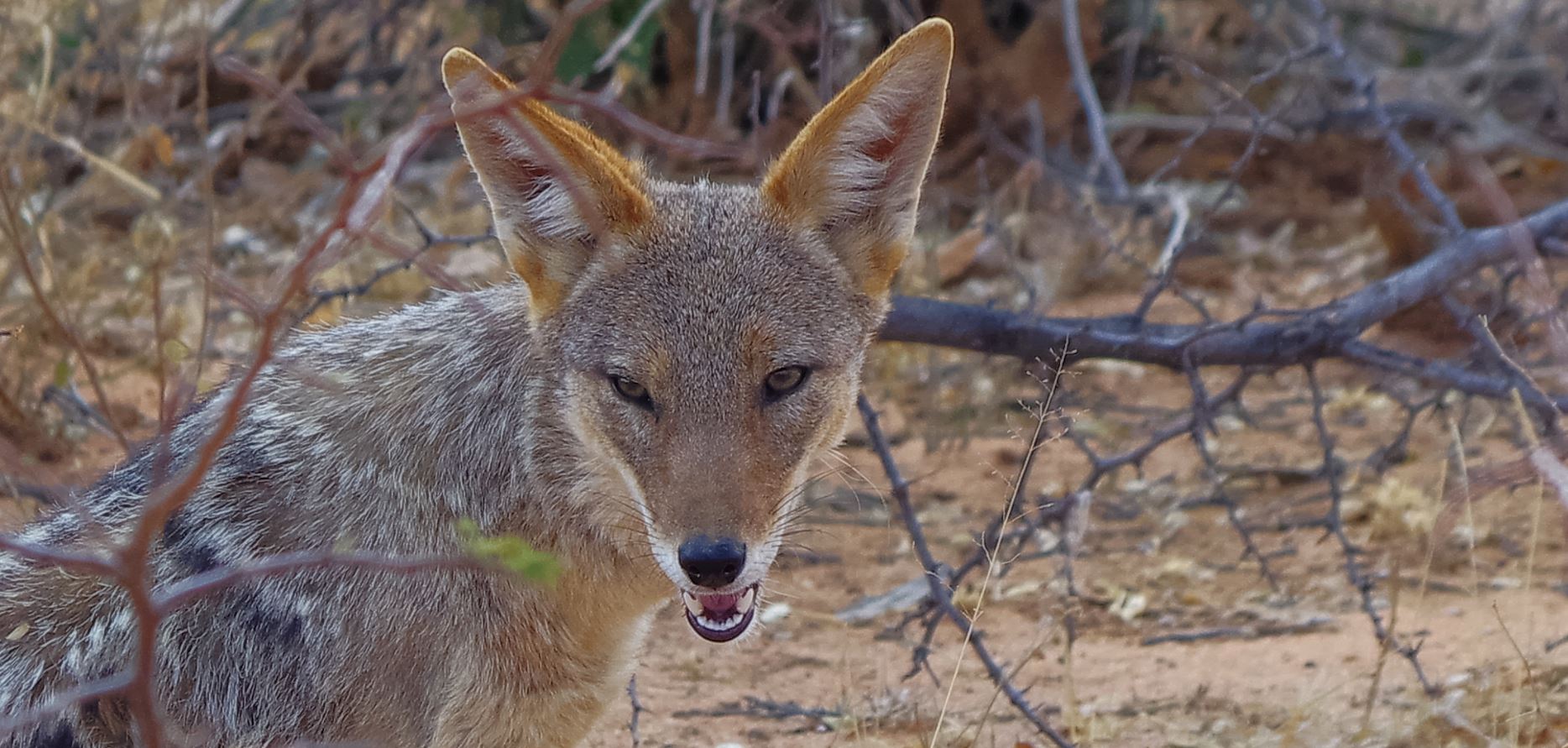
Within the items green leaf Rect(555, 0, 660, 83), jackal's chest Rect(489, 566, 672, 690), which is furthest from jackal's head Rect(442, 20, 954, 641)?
green leaf Rect(555, 0, 660, 83)

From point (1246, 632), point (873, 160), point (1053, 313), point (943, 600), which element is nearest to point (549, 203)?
point (873, 160)

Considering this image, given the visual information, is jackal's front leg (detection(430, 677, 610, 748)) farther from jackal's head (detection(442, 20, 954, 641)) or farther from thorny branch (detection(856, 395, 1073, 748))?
thorny branch (detection(856, 395, 1073, 748))

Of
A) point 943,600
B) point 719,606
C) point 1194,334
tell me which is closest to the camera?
point 719,606

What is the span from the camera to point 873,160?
12.8 feet

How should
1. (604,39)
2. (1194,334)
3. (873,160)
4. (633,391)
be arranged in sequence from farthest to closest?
(604,39) → (1194,334) → (873,160) → (633,391)

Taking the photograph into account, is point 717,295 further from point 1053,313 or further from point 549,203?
point 1053,313

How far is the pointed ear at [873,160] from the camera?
144 inches

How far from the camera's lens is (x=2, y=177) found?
5.21 meters

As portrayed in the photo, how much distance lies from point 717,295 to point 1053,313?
4943mm

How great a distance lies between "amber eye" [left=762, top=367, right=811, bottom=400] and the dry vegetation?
1.48ft

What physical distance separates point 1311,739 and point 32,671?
3.21m

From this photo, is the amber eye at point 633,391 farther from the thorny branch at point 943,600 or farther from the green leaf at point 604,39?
the green leaf at point 604,39

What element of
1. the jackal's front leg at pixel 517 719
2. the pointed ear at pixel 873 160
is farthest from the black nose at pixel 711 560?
the pointed ear at pixel 873 160

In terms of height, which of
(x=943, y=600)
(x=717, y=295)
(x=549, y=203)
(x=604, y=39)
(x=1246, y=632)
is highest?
(x=549, y=203)
